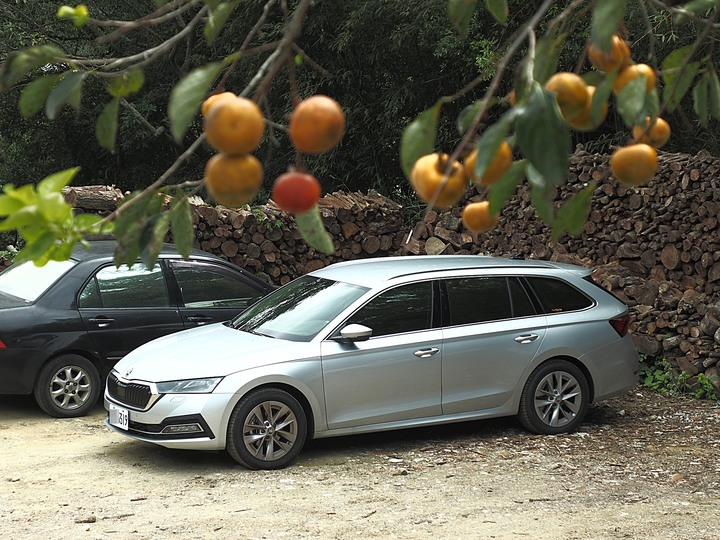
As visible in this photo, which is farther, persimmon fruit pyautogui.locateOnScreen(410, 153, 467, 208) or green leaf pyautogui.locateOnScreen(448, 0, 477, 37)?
green leaf pyautogui.locateOnScreen(448, 0, 477, 37)

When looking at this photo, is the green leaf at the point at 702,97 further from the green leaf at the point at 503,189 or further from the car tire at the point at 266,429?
the car tire at the point at 266,429

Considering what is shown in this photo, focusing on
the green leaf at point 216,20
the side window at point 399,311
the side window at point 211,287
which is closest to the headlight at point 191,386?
the side window at point 399,311

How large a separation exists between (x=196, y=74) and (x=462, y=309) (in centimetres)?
628

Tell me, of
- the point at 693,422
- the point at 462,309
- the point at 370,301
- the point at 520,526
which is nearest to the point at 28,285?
the point at 370,301

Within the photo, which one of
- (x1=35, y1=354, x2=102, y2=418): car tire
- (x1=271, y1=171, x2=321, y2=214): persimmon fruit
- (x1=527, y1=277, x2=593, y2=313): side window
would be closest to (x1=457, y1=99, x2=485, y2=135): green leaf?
(x1=271, y1=171, x2=321, y2=214): persimmon fruit

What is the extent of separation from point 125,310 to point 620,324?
3981 millimetres

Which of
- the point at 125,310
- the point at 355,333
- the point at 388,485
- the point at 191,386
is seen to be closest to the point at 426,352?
the point at 355,333

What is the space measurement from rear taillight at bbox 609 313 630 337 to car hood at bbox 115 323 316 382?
98.5 inches

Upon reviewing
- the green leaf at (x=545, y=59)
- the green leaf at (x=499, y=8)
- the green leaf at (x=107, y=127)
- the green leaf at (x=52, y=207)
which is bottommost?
the green leaf at (x=52, y=207)

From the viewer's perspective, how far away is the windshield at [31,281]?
8.30 metres

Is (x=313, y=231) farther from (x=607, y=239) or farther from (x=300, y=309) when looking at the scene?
(x=607, y=239)

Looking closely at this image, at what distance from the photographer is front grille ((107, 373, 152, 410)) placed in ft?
22.4

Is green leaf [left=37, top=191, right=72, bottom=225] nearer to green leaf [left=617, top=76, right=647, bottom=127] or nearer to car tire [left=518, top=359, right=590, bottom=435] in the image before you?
green leaf [left=617, top=76, right=647, bottom=127]

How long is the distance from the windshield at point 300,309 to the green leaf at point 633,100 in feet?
18.2
